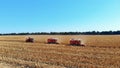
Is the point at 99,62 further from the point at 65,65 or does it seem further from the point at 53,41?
the point at 53,41

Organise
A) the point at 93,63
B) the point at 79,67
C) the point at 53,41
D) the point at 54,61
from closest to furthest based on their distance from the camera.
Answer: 1. the point at 79,67
2. the point at 93,63
3. the point at 54,61
4. the point at 53,41

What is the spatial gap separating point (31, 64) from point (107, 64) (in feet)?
14.2

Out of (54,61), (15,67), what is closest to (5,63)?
(15,67)

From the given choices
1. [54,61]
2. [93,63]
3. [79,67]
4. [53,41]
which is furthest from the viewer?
[53,41]

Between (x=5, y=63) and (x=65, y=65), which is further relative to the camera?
(x=5, y=63)

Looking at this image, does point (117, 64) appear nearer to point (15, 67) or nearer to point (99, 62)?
point (99, 62)

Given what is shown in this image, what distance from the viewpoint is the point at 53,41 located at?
115ft

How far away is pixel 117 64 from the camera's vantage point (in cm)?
1362

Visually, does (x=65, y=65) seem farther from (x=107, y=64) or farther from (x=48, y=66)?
(x=107, y=64)

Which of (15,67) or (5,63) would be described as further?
(5,63)

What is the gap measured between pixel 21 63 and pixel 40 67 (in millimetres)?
2004

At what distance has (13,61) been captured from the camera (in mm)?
15820

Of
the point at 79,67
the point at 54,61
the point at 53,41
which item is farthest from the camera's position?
the point at 53,41

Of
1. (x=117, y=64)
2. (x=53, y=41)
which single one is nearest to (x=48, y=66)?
(x=117, y=64)
